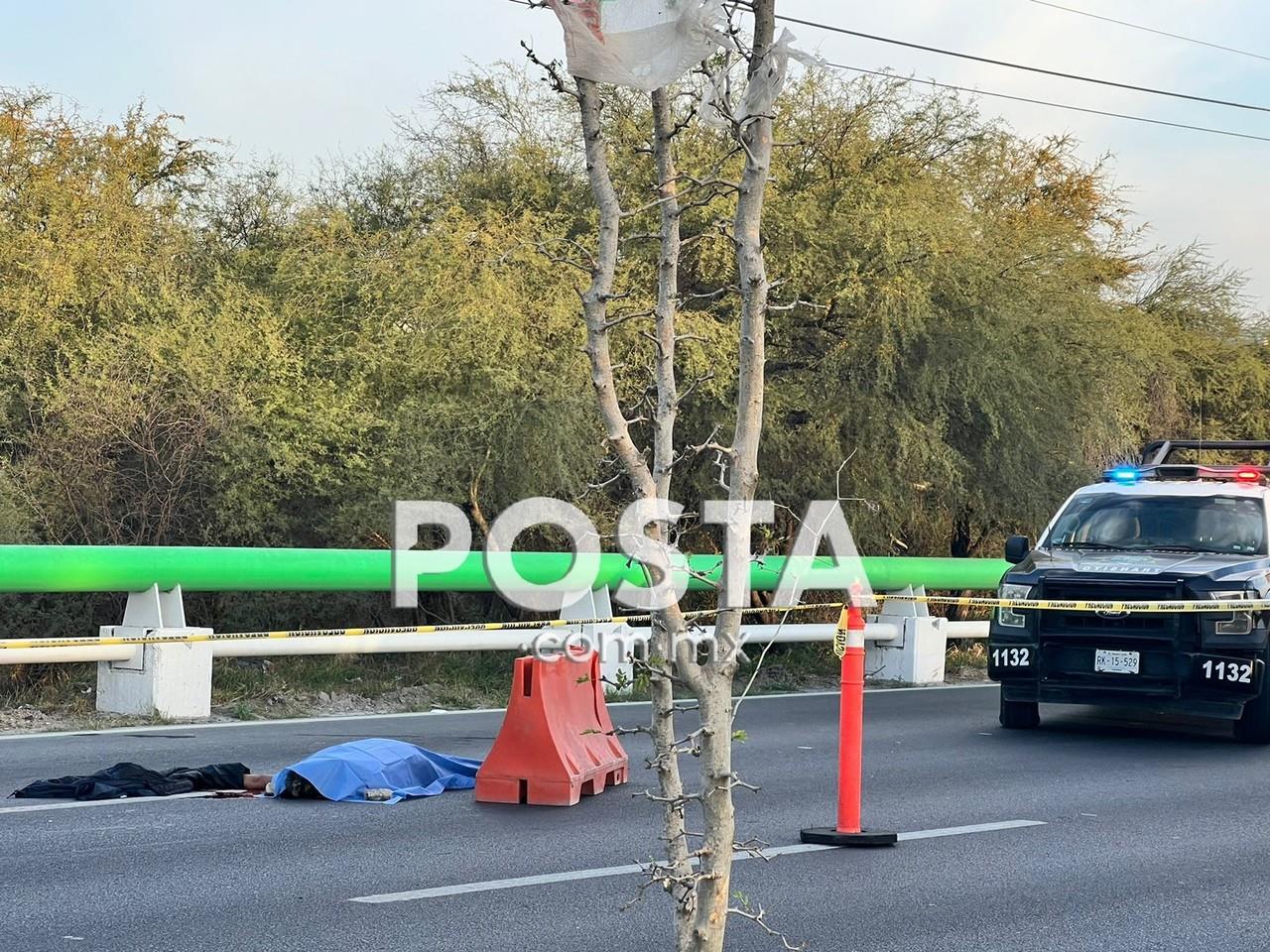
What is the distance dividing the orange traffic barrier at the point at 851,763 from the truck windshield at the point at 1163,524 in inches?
216

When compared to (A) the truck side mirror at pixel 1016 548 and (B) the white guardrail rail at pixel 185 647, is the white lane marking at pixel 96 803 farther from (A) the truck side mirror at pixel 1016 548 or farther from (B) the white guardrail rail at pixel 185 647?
(A) the truck side mirror at pixel 1016 548

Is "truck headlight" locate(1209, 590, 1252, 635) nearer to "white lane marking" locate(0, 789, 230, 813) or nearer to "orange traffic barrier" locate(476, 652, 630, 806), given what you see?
"orange traffic barrier" locate(476, 652, 630, 806)

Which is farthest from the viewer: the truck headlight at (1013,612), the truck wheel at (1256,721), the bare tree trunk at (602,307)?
the truck headlight at (1013,612)

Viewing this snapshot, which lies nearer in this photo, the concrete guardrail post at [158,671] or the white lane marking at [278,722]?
the white lane marking at [278,722]

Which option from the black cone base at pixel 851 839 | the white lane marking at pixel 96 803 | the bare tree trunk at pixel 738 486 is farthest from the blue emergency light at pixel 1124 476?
the bare tree trunk at pixel 738 486

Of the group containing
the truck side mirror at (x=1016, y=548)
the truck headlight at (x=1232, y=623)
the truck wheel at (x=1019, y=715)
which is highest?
the truck side mirror at (x=1016, y=548)

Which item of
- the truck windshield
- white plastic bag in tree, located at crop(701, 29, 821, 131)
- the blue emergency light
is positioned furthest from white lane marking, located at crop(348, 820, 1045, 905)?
the blue emergency light

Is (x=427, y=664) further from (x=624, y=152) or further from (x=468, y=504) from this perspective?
(x=624, y=152)

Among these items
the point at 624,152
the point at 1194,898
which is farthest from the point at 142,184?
the point at 1194,898

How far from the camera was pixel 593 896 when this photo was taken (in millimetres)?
6559

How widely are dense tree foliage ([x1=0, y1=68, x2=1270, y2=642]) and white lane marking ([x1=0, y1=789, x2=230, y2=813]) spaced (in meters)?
5.69

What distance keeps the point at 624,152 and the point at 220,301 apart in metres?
4.89

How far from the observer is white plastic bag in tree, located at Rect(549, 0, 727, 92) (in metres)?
3.82

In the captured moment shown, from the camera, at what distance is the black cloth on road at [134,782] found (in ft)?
27.6
